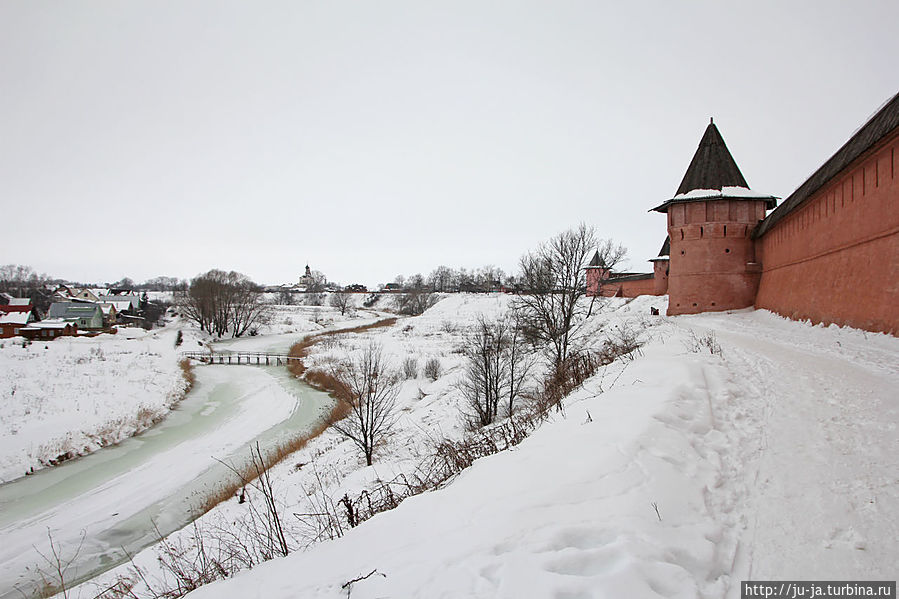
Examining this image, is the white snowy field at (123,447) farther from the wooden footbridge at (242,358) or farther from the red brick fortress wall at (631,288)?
the red brick fortress wall at (631,288)

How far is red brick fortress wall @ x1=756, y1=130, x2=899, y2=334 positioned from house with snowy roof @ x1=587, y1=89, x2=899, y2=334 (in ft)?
0.08

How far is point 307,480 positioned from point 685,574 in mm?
10937

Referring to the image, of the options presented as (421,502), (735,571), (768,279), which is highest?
(768,279)

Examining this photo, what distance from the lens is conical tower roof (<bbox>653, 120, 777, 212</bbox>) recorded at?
1741 centimetres

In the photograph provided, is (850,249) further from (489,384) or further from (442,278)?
(442,278)

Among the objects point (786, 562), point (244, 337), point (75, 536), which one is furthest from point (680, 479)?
point (244, 337)

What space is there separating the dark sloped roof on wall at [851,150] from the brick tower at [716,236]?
10.5 feet

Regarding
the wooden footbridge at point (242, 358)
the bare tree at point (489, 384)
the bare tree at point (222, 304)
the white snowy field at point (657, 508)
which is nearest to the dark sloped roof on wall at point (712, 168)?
the bare tree at point (489, 384)

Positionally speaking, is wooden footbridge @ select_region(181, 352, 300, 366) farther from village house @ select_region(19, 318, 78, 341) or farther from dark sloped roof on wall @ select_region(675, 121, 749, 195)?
dark sloped roof on wall @ select_region(675, 121, 749, 195)

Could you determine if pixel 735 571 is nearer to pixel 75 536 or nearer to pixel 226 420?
pixel 75 536

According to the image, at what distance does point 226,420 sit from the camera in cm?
1848

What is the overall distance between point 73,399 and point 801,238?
27187 millimetres

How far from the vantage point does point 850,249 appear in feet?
32.1

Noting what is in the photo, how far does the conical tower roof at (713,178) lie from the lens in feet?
57.1
